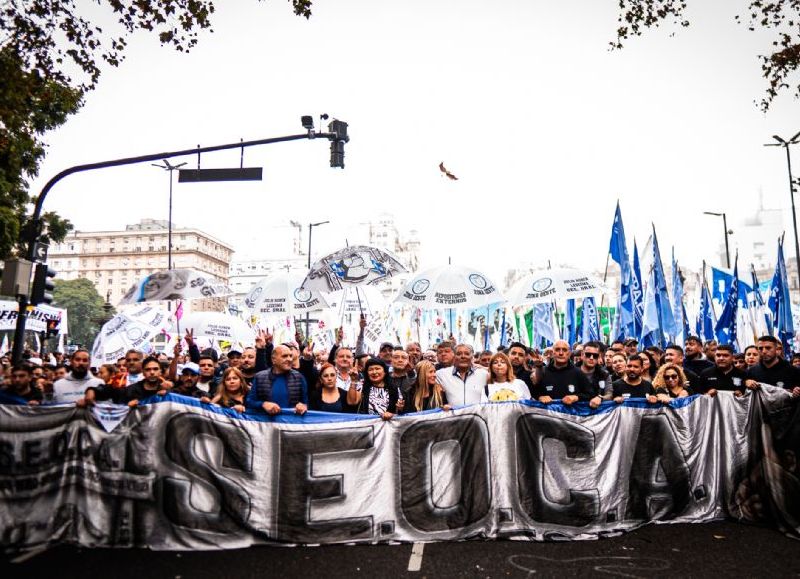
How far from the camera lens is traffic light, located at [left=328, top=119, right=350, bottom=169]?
12398 millimetres

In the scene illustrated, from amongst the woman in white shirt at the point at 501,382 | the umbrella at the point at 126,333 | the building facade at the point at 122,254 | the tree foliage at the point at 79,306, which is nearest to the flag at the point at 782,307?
the woman in white shirt at the point at 501,382

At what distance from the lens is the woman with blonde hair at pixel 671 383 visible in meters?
7.15

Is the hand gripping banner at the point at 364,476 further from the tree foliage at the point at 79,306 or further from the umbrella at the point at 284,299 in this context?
the tree foliage at the point at 79,306

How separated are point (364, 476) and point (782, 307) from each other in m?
15.1

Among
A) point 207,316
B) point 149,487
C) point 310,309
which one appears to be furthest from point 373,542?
point 207,316

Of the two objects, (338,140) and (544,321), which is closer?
(338,140)

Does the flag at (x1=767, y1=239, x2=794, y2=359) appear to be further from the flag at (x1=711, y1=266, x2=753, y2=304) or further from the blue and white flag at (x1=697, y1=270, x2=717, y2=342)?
the flag at (x1=711, y1=266, x2=753, y2=304)

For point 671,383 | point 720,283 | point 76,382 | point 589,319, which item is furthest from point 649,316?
point 76,382

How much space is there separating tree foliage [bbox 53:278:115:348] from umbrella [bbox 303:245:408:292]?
3703 inches

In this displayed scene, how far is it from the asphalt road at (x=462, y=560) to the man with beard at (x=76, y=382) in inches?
103

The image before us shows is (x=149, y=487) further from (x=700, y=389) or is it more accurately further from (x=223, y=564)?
(x=700, y=389)

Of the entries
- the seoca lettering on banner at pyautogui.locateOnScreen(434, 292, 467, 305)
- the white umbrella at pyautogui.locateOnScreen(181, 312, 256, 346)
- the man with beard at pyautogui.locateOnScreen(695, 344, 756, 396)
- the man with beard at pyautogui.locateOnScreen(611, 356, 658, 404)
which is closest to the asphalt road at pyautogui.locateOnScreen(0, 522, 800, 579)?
the man with beard at pyautogui.locateOnScreen(611, 356, 658, 404)

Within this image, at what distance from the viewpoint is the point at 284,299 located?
13.8m

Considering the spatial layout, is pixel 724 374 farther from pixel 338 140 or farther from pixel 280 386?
pixel 338 140
